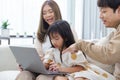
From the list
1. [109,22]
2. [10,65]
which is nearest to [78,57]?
[109,22]

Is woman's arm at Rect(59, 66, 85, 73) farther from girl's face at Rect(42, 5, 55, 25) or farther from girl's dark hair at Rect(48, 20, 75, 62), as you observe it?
girl's face at Rect(42, 5, 55, 25)

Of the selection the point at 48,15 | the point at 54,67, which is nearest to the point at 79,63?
the point at 54,67

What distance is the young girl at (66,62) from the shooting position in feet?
5.35

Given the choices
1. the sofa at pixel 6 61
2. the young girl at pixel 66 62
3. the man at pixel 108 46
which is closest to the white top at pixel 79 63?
the young girl at pixel 66 62

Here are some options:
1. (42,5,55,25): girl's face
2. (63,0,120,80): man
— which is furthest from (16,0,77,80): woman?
(63,0,120,80): man

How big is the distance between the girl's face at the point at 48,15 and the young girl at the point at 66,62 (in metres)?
0.53

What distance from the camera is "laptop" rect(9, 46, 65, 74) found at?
5.24 ft

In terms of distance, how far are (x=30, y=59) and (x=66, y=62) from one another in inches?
10.7

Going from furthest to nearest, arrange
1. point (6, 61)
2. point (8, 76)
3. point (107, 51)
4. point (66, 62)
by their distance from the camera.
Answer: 1. point (6, 61)
2. point (8, 76)
3. point (66, 62)
4. point (107, 51)

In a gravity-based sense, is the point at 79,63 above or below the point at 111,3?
below

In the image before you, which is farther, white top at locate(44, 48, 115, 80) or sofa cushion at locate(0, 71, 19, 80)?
sofa cushion at locate(0, 71, 19, 80)

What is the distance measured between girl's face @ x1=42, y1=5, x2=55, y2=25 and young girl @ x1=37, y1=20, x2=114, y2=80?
1.75ft

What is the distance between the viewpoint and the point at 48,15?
231 cm

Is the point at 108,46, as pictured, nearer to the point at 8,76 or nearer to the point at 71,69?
the point at 71,69
